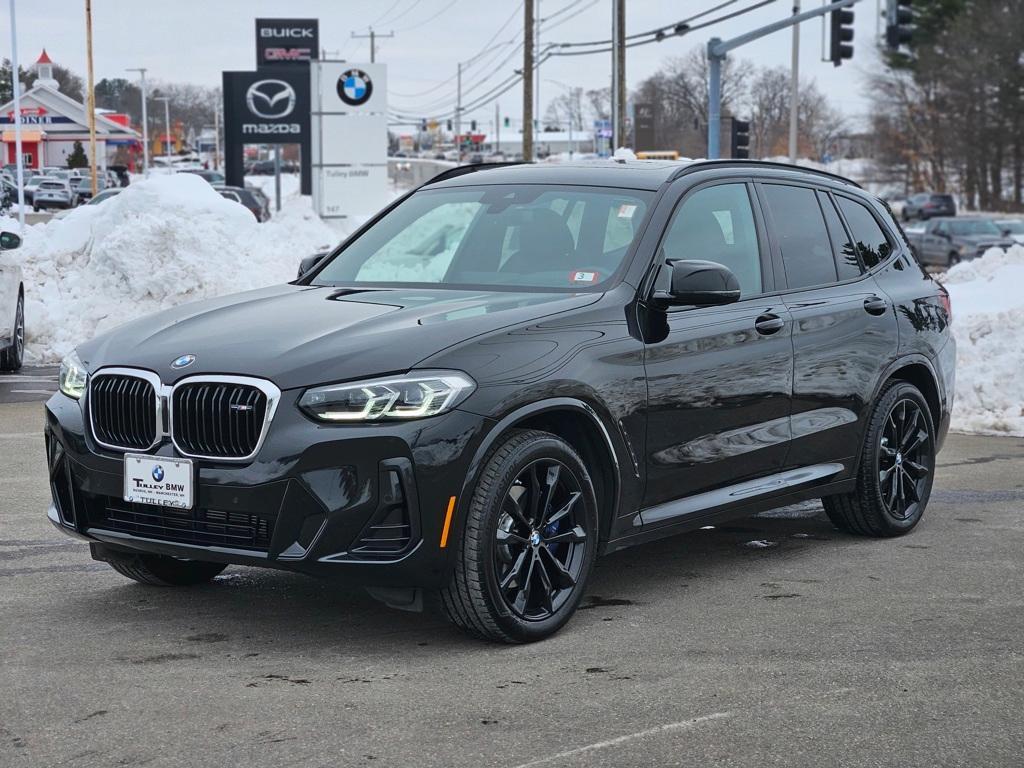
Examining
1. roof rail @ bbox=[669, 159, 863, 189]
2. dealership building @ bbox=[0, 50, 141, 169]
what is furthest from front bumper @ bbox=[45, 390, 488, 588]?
dealership building @ bbox=[0, 50, 141, 169]

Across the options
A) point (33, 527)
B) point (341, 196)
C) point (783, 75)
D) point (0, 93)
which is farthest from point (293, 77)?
point (783, 75)

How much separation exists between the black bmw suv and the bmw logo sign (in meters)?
32.6

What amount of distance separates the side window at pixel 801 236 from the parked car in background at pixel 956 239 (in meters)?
33.1

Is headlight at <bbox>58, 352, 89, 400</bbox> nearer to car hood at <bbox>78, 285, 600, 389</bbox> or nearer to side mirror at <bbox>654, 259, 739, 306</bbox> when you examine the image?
car hood at <bbox>78, 285, 600, 389</bbox>

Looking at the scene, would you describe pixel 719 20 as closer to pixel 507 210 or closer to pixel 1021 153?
pixel 507 210

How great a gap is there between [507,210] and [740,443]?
4.53 ft

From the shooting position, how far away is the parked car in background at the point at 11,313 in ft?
45.3

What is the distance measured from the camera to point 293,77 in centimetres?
4025

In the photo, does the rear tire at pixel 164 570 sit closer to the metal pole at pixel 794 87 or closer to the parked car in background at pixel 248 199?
the parked car in background at pixel 248 199

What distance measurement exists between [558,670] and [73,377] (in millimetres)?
2076

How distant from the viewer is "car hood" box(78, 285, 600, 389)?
196 inches

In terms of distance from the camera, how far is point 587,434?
5582 millimetres

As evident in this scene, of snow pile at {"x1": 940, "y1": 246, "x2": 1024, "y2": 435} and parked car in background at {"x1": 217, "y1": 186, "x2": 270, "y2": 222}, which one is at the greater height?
parked car in background at {"x1": 217, "y1": 186, "x2": 270, "y2": 222}

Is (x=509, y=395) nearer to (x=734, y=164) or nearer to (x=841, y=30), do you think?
(x=734, y=164)
